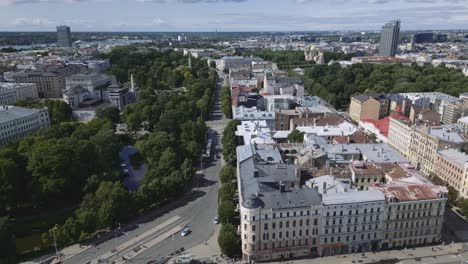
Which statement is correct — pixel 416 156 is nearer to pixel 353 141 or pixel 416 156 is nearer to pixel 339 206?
pixel 353 141

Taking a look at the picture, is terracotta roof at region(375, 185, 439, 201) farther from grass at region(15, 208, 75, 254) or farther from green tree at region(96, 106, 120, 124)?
green tree at region(96, 106, 120, 124)

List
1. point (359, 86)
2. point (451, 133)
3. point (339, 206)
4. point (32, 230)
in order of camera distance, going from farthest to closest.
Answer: point (359, 86), point (451, 133), point (32, 230), point (339, 206)

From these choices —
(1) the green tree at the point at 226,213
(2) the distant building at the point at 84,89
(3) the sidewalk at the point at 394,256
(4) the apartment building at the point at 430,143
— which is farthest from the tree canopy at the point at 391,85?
(1) the green tree at the point at 226,213

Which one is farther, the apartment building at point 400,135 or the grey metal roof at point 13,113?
the grey metal roof at point 13,113

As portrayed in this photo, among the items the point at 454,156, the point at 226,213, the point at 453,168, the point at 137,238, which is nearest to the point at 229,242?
the point at 226,213

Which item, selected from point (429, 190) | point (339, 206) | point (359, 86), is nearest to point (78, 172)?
point (339, 206)

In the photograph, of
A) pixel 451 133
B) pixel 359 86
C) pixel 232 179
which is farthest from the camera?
pixel 359 86

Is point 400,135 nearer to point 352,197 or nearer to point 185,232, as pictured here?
point 352,197

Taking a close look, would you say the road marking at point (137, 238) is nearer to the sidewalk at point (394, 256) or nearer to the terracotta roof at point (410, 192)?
the sidewalk at point (394, 256)
